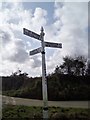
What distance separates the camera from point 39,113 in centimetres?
1010

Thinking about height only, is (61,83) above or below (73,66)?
below

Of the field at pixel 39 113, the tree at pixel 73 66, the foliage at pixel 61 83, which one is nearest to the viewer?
the field at pixel 39 113

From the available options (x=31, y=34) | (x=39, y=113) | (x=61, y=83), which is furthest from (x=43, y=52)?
(x=61, y=83)

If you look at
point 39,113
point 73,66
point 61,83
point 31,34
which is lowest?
point 39,113

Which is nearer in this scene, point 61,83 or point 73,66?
point 61,83

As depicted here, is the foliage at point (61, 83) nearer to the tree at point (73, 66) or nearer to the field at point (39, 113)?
the tree at point (73, 66)

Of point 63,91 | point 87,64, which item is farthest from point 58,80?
point 87,64

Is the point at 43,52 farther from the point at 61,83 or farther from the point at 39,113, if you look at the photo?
the point at 61,83

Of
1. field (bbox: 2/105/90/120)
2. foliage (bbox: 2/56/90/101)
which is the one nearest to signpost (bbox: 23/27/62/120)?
field (bbox: 2/105/90/120)

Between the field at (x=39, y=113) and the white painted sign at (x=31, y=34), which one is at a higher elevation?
the white painted sign at (x=31, y=34)

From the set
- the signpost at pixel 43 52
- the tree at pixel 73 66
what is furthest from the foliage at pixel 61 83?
the signpost at pixel 43 52

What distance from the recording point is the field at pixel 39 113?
374 inches

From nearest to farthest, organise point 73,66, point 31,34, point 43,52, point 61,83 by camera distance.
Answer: point 43,52
point 31,34
point 61,83
point 73,66

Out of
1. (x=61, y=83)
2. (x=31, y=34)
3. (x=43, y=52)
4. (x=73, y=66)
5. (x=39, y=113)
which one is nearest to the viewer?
(x=43, y=52)
